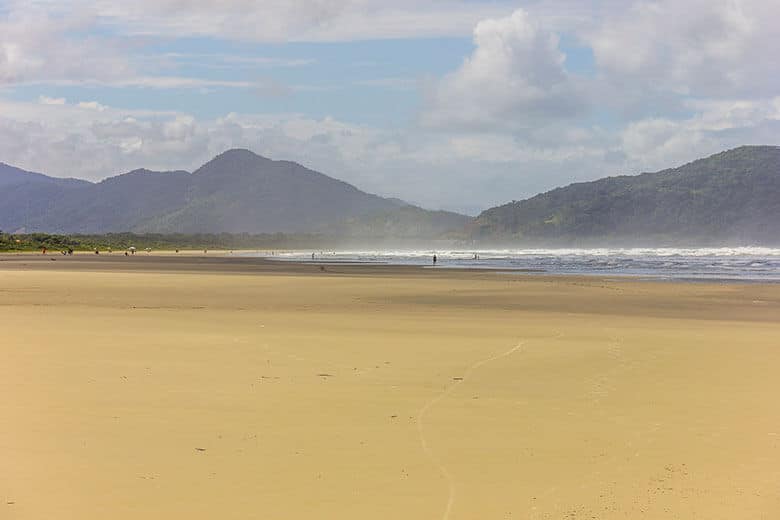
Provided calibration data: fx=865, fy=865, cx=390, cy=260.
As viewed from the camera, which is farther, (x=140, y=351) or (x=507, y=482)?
(x=140, y=351)

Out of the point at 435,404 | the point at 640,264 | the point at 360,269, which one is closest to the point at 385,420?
the point at 435,404

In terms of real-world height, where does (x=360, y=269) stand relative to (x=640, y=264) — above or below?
below

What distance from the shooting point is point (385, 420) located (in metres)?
10.4

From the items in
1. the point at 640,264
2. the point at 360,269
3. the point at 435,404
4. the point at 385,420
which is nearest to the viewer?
the point at 385,420

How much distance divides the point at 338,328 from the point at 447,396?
30.1 feet

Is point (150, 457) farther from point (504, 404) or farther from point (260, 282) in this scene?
point (260, 282)

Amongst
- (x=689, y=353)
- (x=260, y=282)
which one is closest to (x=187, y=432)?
(x=689, y=353)

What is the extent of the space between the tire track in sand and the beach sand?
42 millimetres

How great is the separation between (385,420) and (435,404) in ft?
4.05

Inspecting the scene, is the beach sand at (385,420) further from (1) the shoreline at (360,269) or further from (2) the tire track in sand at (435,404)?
(1) the shoreline at (360,269)

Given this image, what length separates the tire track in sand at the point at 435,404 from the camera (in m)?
7.64

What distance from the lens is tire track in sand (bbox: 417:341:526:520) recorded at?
25.1 feet

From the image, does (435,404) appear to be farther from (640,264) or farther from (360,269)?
(640,264)

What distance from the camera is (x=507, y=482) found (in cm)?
800
